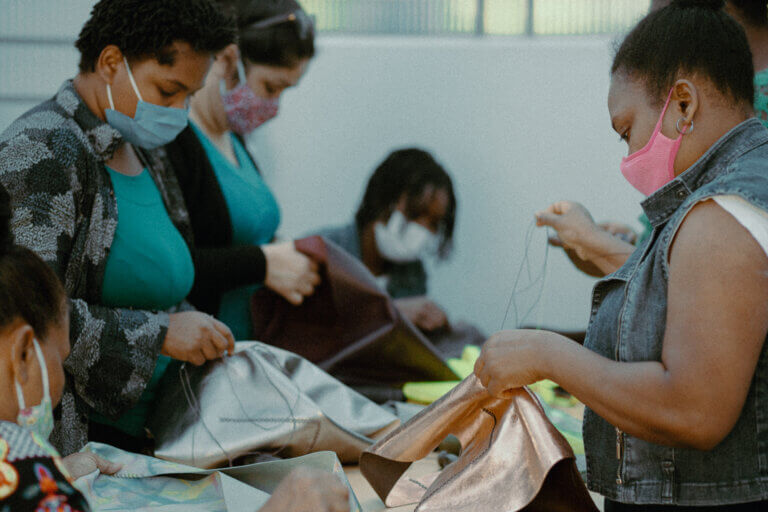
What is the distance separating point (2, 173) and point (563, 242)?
107cm

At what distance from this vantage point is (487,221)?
3311mm

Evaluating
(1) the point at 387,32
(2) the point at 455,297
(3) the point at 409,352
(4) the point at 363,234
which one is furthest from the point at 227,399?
(1) the point at 387,32

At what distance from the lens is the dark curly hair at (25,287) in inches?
34.4

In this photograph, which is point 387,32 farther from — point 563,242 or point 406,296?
point 563,242

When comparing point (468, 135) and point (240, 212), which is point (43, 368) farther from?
point (468, 135)

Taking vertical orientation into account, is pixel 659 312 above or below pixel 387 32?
below

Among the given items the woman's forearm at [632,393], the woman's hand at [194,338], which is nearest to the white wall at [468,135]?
the woman's hand at [194,338]

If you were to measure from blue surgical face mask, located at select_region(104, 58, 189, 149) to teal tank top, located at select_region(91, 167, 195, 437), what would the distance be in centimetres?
8

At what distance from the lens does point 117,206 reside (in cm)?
149

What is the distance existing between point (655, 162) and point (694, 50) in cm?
15

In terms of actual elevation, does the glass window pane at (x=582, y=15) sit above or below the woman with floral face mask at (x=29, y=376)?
above

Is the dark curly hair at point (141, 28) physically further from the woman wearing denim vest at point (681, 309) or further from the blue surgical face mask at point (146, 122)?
the woman wearing denim vest at point (681, 309)

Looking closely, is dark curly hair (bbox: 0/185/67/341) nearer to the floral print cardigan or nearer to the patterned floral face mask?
the floral print cardigan

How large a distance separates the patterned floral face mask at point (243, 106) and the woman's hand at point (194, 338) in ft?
2.84
